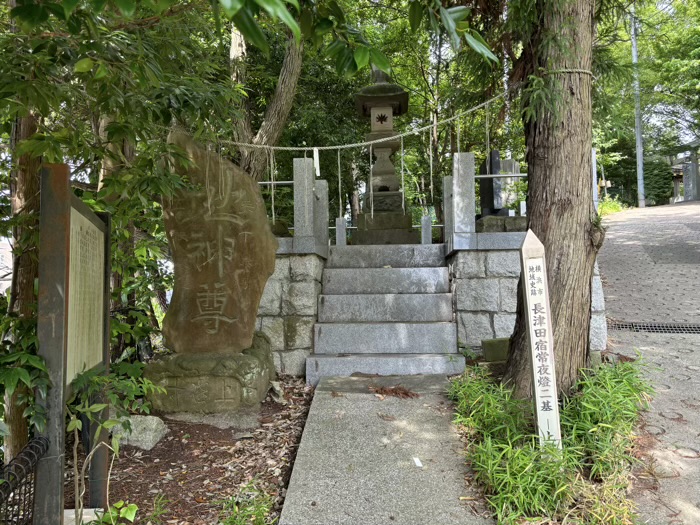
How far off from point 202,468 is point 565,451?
232 cm

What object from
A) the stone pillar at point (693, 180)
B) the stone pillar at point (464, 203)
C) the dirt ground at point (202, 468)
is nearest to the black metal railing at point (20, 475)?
the dirt ground at point (202, 468)

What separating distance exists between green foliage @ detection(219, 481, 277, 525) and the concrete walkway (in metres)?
0.14

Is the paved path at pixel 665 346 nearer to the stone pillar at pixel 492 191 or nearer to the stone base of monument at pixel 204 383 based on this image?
the stone pillar at pixel 492 191

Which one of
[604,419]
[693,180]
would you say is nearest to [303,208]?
[604,419]

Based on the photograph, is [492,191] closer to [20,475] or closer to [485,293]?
[485,293]

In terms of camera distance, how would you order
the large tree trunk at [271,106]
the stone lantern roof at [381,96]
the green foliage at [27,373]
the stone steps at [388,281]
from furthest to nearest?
the stone lantern roof at [381,96] < the large tree trunk at [271,106] < the stone steps at [388,281] < the green foliage at [27,373]

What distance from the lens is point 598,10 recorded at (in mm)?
3861

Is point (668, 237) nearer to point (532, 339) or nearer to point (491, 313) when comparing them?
point (491, 313)

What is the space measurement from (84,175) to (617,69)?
15.0 ft

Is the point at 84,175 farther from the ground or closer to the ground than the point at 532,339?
farther from the ground

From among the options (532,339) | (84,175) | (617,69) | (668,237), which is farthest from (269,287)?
(668,237)

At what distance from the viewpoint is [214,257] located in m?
4.34

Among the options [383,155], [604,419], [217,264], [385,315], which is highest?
[383,155]

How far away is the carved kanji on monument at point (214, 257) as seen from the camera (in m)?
4.27
